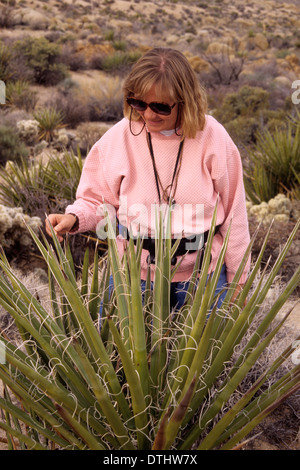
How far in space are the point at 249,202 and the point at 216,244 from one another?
9.90 feet

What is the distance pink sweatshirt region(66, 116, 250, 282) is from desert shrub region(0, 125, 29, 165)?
5651 millimetres

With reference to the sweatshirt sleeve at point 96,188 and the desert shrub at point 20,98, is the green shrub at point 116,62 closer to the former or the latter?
the desert shrub at point 20,98

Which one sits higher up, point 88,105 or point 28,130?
point 28,130

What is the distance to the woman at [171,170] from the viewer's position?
2.34 meters

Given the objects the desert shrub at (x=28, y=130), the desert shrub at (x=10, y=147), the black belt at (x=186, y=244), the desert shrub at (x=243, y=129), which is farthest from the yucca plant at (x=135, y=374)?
the desert shrub at (x=243, y=129)

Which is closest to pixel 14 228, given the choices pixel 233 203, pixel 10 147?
pixel 233 203

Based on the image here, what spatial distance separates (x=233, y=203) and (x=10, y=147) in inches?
252

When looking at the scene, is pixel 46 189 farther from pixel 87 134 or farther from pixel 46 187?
pixel 87 134

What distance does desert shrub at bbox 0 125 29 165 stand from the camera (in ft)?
26.6

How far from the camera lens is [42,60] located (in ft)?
47.4

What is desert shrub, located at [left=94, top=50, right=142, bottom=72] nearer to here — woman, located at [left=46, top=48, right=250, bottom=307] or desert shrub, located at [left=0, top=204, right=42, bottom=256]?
desert shrub, located at [left=0, top=204, right=42, bottom=256]

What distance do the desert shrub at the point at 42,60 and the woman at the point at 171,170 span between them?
1248cm

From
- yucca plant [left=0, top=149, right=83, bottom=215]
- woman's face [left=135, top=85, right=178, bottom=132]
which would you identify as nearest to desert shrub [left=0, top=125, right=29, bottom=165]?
yucca plant [left=0, top=149, right=83, bottom=215]
